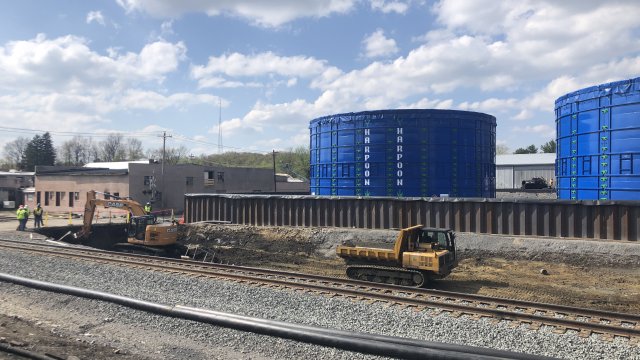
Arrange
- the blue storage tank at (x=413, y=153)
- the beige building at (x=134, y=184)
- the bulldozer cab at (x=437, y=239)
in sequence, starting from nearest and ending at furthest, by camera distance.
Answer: the bulldozer cab at (x=437, y=239)
the blue storage tank at (x=413, y=153)
the beige building at (x=134, y=184)

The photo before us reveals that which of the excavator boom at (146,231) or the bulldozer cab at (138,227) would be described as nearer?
the excavator boom at (146,231)

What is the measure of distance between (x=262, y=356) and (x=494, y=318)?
16.3 ft

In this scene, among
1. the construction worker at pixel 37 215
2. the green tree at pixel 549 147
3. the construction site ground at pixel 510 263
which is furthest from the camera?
the green tree at pixel 549 147

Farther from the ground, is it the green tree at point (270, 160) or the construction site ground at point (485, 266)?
the green tree at point (270, 160)

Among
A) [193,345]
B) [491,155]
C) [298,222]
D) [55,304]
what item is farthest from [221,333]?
[491,155]

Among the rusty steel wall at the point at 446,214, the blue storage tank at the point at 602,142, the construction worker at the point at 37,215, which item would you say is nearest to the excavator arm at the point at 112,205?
the rusty steel wall at the point at 446,214

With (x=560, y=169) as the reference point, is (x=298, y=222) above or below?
below

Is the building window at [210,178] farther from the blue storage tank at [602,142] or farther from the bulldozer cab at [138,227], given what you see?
the blue storage tank at [602,142]

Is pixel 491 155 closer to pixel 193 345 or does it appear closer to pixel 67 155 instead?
pixel 193 345

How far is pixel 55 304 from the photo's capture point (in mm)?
10562

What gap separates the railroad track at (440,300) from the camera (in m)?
9.26

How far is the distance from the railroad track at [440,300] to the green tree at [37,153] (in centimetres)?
9443

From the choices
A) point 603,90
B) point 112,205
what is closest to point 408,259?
point 603,90

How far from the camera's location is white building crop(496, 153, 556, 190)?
181 feet
